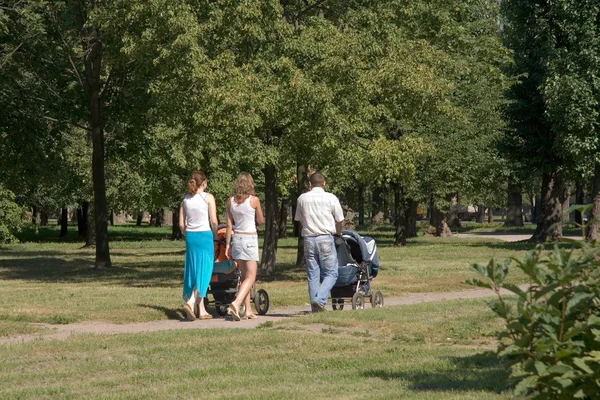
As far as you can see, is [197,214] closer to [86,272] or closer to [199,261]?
[199,261]

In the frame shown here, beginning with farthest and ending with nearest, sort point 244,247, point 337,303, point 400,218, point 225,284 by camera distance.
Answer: point 400,218 < point 337,303 < point 225,284 < point 244,247

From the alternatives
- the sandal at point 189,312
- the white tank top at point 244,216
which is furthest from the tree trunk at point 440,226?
the sandal at point 189,312

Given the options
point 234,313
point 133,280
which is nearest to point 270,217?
point 133,280

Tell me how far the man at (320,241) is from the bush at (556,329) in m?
8.83

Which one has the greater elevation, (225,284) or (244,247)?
(244,247)

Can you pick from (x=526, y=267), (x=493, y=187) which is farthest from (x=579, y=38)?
(x=526, y=267)

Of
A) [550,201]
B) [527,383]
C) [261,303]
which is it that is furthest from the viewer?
[550,201]

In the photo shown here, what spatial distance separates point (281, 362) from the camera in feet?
32.7

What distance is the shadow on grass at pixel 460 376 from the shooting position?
824cm

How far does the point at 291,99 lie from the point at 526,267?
16.1m

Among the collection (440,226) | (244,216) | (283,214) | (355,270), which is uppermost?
(283,214)

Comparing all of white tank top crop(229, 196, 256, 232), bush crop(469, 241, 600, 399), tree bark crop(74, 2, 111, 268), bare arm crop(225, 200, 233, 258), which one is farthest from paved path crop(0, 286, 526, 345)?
tree bark crop(74, 2, 111, 268)

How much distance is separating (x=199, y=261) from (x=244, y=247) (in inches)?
27.2

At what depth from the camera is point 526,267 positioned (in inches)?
222
